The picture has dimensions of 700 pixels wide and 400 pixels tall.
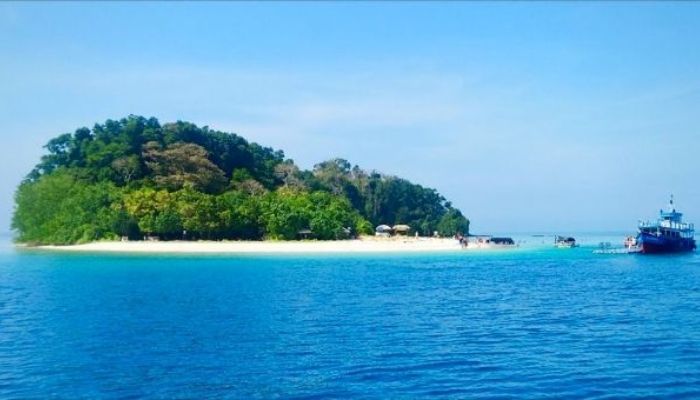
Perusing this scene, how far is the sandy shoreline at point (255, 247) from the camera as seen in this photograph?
70.2 meters

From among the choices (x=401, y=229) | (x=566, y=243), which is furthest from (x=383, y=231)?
(x=566, y=243)

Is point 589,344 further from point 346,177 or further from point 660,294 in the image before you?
point 346,177

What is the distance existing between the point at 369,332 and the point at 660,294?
18.8 metres

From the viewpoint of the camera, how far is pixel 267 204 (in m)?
82.7

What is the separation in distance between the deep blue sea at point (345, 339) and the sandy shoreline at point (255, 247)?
32.0 m

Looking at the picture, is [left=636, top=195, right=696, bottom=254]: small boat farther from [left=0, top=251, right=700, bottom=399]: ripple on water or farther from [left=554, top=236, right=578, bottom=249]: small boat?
[left=0, top=251, right=700, bottom=399]: ripple on water

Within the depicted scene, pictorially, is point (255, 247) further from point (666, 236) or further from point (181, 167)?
point (666, 236)

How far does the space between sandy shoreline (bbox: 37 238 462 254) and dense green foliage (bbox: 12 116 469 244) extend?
2.93 metres

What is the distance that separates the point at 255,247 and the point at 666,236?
4685cm

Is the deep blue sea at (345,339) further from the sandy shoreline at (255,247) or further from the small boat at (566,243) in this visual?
the small boat at (566,243)

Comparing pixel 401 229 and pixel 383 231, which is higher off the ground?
pixel 401 229

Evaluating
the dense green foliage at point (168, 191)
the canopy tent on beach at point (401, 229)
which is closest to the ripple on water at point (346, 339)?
the dense green foliage at point (168, 191)

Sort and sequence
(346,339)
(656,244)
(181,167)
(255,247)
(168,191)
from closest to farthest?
(346,339)
(656,244)
(255,247)
(168,191)
(181,167)

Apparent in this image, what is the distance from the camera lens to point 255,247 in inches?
2862
